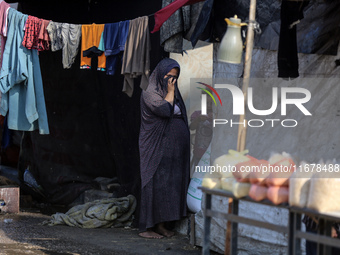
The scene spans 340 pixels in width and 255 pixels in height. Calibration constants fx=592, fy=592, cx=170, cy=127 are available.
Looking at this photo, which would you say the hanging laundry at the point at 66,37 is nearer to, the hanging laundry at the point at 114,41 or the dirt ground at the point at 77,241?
the hanging laundry at the point at 114,41

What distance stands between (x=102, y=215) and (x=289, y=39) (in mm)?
3680

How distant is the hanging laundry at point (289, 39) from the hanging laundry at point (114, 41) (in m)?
2.82

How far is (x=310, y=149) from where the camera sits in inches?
206

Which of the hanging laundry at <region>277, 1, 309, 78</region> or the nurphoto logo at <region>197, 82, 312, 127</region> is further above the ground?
the hanging laundry at <region>277, 1, 309, 78</region>

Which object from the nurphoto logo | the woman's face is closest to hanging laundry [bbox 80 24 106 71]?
the woman's face

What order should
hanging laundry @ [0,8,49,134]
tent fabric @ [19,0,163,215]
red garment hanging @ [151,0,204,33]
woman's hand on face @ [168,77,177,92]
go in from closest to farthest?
red garment hanging @ [151,0,204,33] → woman's hand on face @ [168,77,177,92] → hanging laundry @ [0,8,49,134] → tent fabric @ [19,0,163,215]

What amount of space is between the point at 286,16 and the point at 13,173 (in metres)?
7.05

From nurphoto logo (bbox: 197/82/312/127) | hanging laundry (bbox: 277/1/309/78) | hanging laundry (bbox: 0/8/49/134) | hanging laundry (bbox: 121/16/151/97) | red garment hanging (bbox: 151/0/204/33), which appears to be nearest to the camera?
hanging laundry (bbox: 277/1/309/78)

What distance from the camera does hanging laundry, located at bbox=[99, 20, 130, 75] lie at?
737 cm

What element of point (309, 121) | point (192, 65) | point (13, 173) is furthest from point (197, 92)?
point (13, 173)

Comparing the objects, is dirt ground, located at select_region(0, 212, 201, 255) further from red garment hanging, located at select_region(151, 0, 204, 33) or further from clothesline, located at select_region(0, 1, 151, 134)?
red garment hanging, located at select_region(151, 0, 204, 33)

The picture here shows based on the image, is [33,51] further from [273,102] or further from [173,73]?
[273,102]

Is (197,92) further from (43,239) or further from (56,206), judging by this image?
(56,206)

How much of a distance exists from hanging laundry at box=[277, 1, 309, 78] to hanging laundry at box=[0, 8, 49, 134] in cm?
389
